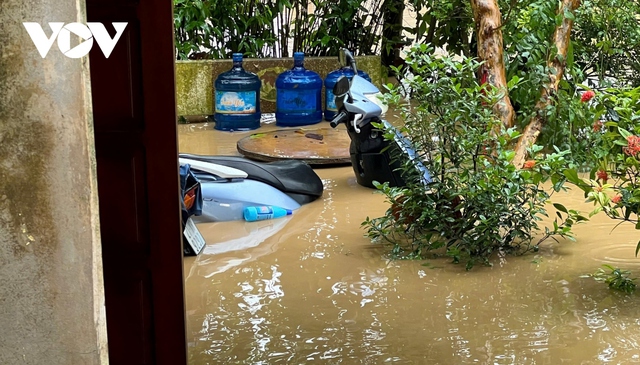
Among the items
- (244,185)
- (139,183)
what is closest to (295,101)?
(244,185)

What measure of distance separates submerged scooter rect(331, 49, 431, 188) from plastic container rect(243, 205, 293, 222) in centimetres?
63

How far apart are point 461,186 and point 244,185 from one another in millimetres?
1382

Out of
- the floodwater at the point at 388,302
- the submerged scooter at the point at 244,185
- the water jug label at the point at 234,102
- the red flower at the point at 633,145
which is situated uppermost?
the red flower at the point at 633,145

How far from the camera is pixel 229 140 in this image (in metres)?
7.14

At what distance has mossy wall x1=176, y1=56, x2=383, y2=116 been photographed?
26.2ft

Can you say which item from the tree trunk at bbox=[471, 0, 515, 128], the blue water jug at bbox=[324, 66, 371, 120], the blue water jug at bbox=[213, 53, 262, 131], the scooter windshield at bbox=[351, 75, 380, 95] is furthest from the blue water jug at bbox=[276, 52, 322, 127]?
the tree trunk at bbox=[471, 0, 515, 128]

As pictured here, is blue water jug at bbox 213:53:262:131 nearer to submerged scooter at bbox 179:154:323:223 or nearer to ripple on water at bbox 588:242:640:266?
submerged scooter at bbox 179:154:323:223

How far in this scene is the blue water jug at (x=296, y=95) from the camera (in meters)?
7.78

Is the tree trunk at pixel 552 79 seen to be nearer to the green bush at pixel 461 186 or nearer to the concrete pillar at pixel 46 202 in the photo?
the green bush at pixel 461 186

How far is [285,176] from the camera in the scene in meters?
5.18

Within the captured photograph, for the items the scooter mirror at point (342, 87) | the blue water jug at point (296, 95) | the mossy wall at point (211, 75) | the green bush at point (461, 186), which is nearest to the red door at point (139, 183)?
the green bush at point (461, 186)

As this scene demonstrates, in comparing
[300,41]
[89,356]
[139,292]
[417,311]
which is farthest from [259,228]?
[300,41]

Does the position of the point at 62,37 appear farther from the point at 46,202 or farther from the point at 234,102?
the point at 234,102

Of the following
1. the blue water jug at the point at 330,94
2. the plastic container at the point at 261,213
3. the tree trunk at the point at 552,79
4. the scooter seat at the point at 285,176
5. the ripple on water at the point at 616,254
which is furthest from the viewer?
the blue water jug at the point at 330,94
